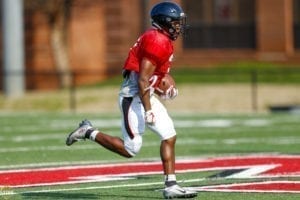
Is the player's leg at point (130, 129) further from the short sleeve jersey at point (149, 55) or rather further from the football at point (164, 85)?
the football at point (164, 85)

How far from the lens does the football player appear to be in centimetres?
1140

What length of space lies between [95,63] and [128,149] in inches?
1158

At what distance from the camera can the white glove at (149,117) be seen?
11.4 meters

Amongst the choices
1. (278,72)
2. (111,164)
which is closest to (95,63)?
(278,72)

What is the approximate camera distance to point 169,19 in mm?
11516

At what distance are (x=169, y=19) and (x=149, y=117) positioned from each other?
3.07 feet

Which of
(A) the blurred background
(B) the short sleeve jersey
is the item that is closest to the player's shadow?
(B) the short sleeve jersey

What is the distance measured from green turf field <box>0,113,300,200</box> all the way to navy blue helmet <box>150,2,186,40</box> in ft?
5.11

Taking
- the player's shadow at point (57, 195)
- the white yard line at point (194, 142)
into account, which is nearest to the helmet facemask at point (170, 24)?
the player's shadow at point (57, 195)

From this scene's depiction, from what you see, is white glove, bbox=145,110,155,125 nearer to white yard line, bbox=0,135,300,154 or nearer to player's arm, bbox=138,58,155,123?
player's arm, bbox=138,58,155,123

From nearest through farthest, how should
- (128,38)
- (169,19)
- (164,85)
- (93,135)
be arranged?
(169,19) → (164,85) → (93,135) → (128,38)

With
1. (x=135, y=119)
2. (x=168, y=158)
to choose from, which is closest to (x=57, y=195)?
(x=135, y=119)

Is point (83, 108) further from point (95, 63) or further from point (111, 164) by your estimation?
point (111, 164)

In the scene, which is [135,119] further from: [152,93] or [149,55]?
[149,55]
